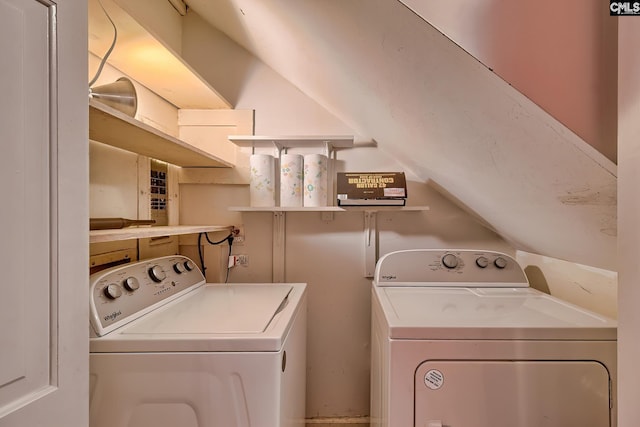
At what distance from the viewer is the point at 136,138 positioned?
3.89ft

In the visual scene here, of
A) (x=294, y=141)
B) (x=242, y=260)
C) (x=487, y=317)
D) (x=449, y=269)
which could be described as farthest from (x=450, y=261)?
(x=242, y=260)

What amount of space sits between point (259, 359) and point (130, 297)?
23.1 inches

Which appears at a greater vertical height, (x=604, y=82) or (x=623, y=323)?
(x=604, y=82)

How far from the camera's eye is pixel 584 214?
917 mm

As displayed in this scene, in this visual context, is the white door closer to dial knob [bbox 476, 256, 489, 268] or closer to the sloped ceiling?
the sloped ceiling

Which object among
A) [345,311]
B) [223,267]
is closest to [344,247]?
[345,311]

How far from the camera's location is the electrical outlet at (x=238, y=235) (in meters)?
1.91

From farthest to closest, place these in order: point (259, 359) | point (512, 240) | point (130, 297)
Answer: point (512, 240) < point (130, 297) < point (259, 359)

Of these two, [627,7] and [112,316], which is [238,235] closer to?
[112,316]

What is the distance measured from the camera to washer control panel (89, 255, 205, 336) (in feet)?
3.13

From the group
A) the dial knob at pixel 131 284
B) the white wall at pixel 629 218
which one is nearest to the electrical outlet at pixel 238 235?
the dial knob at pixel 131 284

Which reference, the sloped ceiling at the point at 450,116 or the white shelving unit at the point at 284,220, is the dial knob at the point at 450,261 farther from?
the white shelving unit at the point at 284,220

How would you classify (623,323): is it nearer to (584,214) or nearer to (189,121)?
(584,214)

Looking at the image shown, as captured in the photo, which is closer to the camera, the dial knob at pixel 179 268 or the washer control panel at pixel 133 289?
the washer control panel at pixel 133 289
